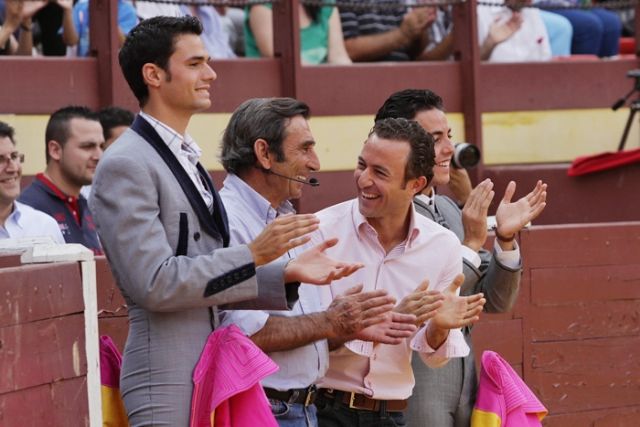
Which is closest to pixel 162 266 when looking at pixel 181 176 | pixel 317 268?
pixel 181 176

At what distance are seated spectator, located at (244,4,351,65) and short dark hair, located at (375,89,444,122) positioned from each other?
2.84 m

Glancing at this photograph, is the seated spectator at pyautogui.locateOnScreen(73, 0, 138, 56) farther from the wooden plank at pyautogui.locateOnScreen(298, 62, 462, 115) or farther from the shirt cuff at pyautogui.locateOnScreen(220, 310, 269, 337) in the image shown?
the shirt cuff at pyautogui.locateOnScreen(220, 310, 269, 337)

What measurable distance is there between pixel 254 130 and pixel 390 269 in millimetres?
524

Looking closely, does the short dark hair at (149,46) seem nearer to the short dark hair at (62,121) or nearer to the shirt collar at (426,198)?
the shirt collar at (426,198)

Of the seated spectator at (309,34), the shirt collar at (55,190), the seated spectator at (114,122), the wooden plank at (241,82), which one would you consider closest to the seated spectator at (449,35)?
the seated spectator at (309,34)

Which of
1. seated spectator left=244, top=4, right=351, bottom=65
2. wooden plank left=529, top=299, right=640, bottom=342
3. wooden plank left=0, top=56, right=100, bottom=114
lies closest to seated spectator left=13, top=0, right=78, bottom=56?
wooden plank left=0, top=56, right=100, bottom=114

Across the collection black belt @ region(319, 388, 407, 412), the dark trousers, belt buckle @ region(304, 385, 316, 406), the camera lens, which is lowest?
the dark trousers

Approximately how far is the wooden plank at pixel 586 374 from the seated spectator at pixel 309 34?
2.05m

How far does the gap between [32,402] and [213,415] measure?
55 cm

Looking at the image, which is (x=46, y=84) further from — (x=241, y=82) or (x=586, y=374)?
(x=586, y=374)

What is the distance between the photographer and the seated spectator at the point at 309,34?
697 centimetres

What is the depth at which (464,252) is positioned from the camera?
3.95 meters

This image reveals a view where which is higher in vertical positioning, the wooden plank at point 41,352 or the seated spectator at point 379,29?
the seated spectator at point 379,29

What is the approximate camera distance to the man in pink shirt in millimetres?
3605
